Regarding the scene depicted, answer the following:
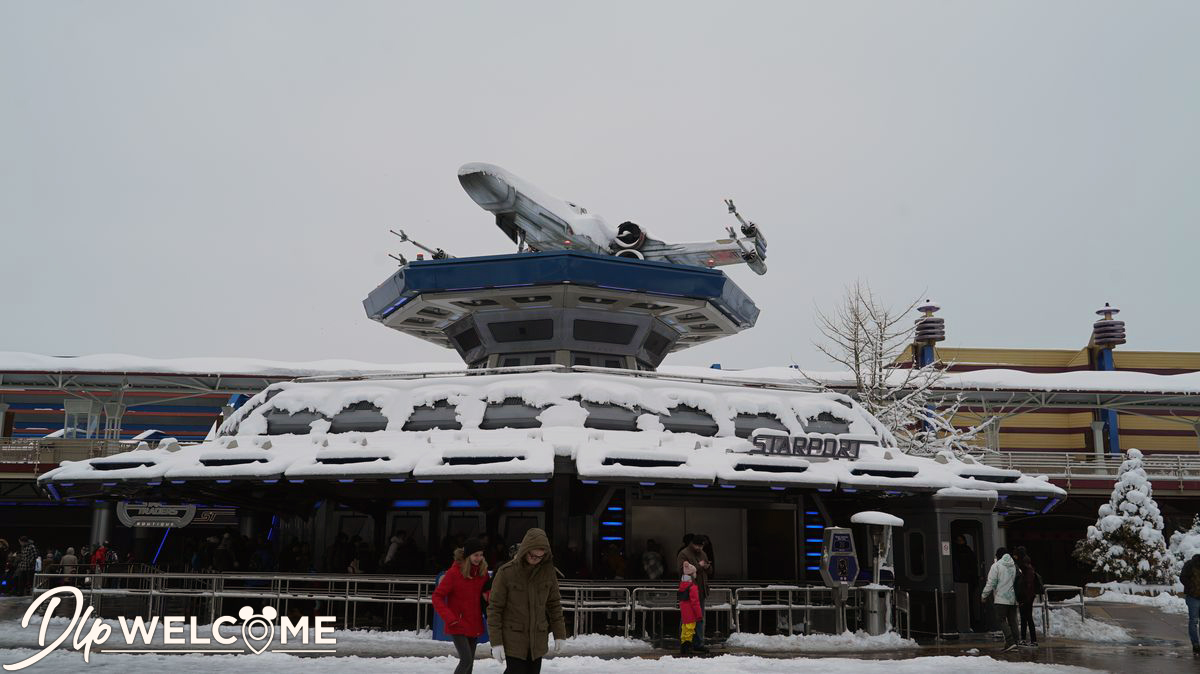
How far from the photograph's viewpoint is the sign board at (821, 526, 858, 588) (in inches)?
761

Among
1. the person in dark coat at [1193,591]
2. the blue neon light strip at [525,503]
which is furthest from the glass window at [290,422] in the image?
the person in dark coat at [1193,591]

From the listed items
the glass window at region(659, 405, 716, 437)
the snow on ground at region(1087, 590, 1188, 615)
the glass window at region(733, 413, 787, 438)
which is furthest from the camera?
the snow on ground at region(1087, 590, 1188, 615)

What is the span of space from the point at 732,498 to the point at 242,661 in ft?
42.6

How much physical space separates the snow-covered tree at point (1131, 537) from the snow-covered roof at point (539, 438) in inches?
611

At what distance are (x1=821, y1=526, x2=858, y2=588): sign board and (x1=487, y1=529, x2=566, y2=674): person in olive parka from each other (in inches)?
446

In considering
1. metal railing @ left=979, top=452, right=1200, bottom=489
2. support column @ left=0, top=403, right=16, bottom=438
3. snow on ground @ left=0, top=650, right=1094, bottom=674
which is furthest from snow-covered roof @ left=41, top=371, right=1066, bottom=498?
support column @ left=0, top=403, right=16, bottom=438

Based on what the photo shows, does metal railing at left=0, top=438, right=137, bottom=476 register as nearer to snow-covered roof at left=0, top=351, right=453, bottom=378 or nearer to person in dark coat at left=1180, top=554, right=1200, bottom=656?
snow-covered roof at left=0, top=351, right=453, bottom=378

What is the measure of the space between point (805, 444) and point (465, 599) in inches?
511

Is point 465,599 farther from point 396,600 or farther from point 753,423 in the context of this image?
point 753,423

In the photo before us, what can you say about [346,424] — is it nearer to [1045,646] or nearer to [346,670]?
[346,670]

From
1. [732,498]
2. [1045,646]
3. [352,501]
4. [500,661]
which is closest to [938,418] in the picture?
[732,498]

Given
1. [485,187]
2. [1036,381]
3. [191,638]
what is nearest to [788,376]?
[1036,381]

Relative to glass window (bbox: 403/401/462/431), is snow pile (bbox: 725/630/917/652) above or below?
below

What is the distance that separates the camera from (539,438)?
69.6ft
